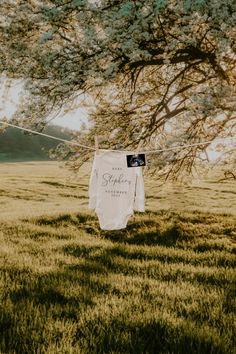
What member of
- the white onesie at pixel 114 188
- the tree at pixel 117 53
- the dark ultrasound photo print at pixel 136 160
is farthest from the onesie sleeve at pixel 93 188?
the tree at pixel 117 53

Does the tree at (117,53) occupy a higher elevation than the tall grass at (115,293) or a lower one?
higher

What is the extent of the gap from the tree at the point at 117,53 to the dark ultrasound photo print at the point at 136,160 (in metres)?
1.95

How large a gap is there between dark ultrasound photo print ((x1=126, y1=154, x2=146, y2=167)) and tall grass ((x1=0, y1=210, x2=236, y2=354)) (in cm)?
182

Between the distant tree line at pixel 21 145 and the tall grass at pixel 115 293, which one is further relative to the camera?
the distant tree line at pixel 21 145

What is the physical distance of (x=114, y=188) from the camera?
875cm

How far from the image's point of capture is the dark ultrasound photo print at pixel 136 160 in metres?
8.67

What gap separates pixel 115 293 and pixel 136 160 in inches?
123

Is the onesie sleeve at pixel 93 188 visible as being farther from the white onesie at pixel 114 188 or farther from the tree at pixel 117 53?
the tree at pixel 117 53

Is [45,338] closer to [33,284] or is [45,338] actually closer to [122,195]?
[33,284]

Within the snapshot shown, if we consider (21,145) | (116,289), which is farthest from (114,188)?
→ (21,145)

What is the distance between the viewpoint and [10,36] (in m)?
10.3

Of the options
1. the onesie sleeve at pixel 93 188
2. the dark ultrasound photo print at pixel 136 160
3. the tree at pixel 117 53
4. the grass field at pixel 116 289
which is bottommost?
the grass field at pixel 116 289

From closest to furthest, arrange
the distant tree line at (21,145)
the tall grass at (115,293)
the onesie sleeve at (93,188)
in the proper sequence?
the tall grass at (115,293) < the onesie sleeve at (93,188) < the distant tree line at (21,145)

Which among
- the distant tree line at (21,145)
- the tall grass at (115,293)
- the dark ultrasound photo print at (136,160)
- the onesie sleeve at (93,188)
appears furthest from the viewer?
the distant tree line at (21,145)
